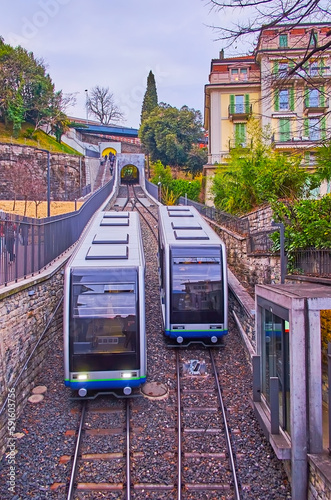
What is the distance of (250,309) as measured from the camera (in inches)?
432

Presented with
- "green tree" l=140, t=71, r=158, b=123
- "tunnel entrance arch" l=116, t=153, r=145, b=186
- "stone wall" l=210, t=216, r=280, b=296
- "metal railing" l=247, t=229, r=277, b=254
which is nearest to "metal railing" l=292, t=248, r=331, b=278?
"stone wall" l=210, t=216, r=280, b=296

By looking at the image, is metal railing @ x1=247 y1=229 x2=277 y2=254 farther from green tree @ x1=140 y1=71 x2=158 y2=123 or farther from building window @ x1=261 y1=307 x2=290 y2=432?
green tree @ x1=140 y1=71 x2=158 y2=123

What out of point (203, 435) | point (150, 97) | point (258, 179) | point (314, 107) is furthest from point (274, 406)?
point (150, 97)

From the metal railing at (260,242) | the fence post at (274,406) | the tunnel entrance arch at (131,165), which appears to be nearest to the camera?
the fence post at (274,406)

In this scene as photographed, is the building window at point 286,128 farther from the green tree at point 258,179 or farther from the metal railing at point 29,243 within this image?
the metal railing at point 29,243

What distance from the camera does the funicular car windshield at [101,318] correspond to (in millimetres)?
7684

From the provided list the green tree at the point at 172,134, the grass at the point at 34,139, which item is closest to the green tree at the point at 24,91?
the grass at the point at 34,139

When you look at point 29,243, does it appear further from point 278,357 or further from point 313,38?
point 313,38

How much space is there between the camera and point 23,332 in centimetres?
834

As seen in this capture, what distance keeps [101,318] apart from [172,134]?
4245 centimetres

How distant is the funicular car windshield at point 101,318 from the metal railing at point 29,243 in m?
1.50

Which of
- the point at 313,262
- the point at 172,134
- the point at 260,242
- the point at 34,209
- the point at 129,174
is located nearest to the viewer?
the point at 313,262

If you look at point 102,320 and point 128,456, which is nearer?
point 128,456

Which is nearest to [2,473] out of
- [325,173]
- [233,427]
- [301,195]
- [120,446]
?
[120,446]
